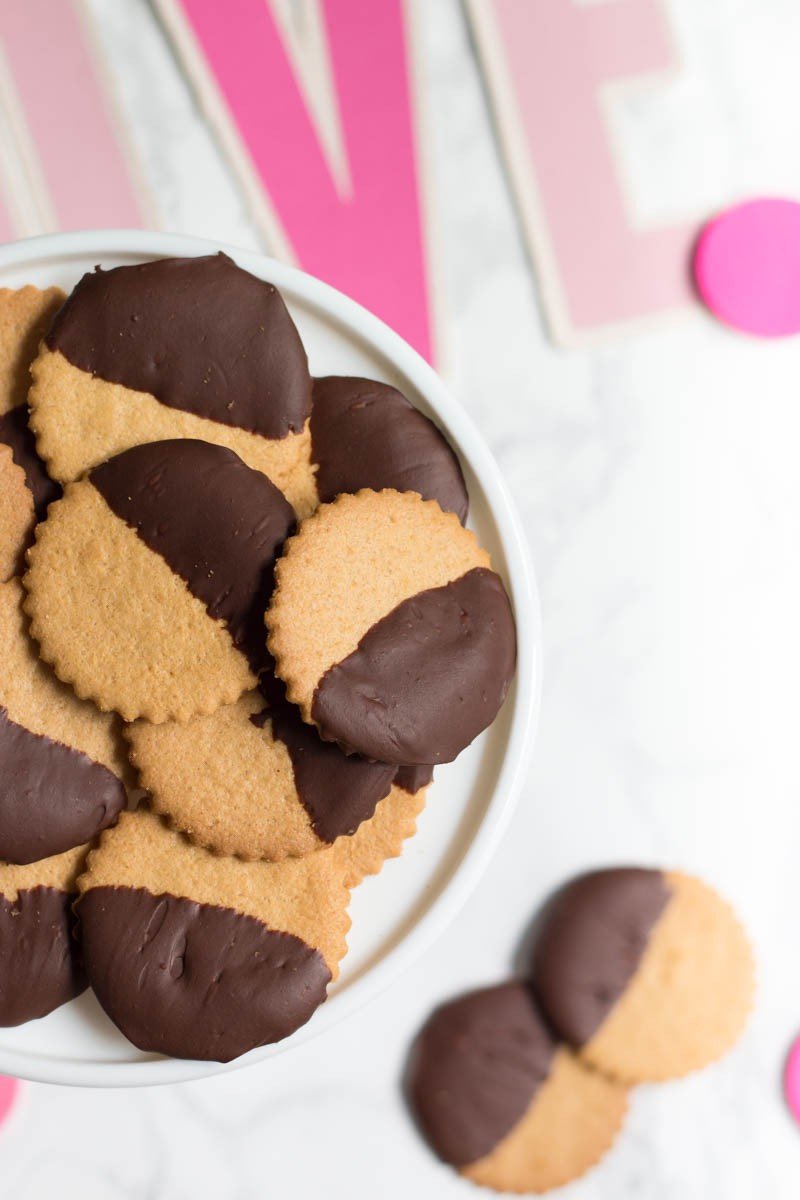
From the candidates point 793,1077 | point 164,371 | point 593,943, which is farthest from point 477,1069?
point 164,371

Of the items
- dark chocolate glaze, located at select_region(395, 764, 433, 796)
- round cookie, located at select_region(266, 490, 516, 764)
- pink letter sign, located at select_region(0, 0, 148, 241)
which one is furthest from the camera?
pink letter sign, located at select_region(0, 0, 148, 241)

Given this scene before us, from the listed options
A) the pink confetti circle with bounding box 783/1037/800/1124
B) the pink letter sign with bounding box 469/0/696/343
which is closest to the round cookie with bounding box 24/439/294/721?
the pink letter sign with bounding box 469/0/696/343

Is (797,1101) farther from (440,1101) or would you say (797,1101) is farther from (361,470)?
(361,470)

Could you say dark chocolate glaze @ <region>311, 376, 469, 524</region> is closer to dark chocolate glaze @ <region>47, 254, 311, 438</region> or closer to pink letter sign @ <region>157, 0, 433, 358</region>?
dark chocolate glaze @ <region>47, 254, 311, 438</region>

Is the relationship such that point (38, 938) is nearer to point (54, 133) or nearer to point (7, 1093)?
point (7, 1093)

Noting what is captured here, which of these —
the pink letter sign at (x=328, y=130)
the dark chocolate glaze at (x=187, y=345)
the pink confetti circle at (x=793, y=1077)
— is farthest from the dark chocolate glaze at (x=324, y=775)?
the pink confetti circle at (x=793, y=1077)

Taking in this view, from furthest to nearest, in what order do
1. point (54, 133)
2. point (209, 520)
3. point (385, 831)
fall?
point (54, 133), point (385, 831), point (209, 520)
